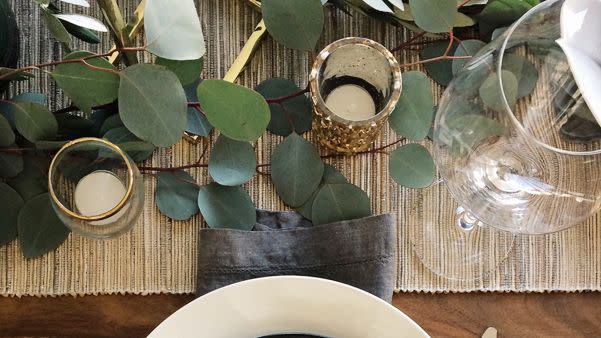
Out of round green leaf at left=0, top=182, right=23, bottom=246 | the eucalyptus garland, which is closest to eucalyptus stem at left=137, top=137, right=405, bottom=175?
the eucalyptus garland

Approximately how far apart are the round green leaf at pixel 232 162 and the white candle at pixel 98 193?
0.25ft

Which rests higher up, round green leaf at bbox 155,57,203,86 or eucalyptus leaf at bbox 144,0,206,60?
eucalyptus leaf at bbox 144,0,206,60

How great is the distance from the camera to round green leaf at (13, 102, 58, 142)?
0.55 meters

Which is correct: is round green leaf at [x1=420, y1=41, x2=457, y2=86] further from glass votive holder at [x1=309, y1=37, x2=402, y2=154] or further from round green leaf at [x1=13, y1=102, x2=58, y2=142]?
round green leaf at [x1=13, y1=102, x2=58, y2=142]

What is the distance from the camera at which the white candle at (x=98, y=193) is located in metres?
0.57

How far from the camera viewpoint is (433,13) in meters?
0.56

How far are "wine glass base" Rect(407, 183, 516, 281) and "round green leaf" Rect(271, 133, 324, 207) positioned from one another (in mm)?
94

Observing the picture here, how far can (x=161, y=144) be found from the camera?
1.71 ft

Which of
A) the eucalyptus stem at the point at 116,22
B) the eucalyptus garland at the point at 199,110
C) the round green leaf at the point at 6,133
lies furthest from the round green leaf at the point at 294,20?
the round green leaf at the point at 6,133

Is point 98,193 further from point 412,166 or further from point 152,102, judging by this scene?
point 412,166

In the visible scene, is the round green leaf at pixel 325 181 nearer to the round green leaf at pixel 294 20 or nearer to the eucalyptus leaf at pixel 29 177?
the round green leaf at pixel 294 20

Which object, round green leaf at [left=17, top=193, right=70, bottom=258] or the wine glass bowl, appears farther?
round green leaf at [left=17, top=193, right=70, bottom=258]

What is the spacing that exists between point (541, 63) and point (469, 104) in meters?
0.06

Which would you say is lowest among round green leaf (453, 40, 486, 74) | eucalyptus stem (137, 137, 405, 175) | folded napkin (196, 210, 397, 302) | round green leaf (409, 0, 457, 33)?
folded napkin (196, 210, 397, 302)
